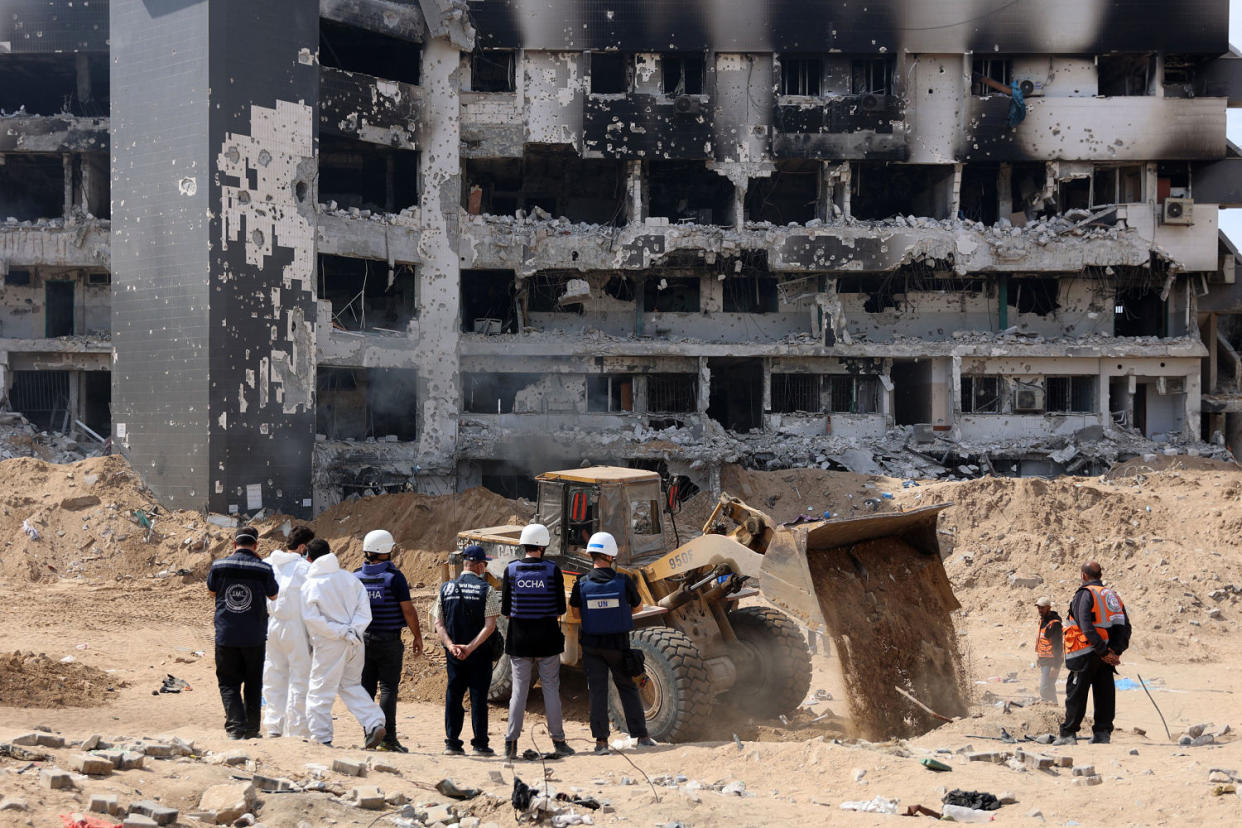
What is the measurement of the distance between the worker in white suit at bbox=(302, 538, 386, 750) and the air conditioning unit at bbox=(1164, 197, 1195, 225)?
30.5 meters

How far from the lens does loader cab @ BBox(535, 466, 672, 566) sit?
10.4 meters

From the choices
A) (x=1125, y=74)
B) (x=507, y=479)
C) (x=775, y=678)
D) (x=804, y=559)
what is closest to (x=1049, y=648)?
(x=775, y=678)

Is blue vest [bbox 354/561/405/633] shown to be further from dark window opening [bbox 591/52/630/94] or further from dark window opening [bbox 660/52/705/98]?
dark window opening [bbox 660/52/705/98]

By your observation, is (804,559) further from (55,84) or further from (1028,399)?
(55,84)

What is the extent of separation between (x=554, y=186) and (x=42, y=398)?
1608cm

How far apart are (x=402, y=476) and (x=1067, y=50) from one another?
22814 mm

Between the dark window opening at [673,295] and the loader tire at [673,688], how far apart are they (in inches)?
948

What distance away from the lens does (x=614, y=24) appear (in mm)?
30266

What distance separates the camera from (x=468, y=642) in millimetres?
8664

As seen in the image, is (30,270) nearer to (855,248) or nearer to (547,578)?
(855,248)

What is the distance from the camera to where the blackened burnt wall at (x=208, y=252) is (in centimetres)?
2173

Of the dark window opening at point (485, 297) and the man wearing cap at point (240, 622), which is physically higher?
the dark window opening at point (485, 297)

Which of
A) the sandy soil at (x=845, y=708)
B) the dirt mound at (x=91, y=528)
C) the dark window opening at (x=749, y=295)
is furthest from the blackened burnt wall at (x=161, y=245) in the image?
the dark window opening at (x=749, y=295)

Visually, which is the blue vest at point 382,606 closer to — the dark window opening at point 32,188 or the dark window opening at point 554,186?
the dark window opening at point 554,186
